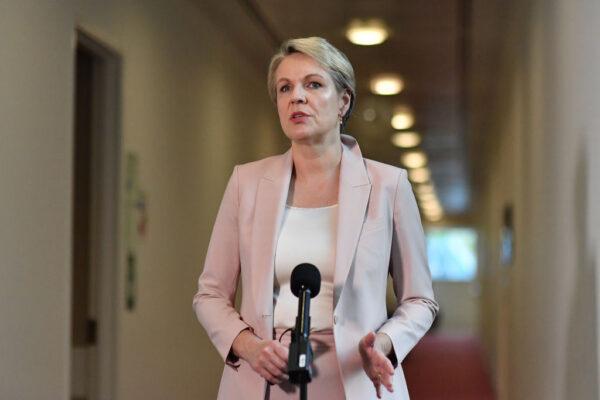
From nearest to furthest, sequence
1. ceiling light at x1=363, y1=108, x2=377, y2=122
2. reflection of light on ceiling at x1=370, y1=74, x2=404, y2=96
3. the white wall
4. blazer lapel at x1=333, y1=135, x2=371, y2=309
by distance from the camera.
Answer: blazer lapel at x1=333, y1=135, x2=371, y2=309, reflection of light on ceiling at x1=370, y1=74, x2=404, y2=96, ceiling light at x1=363, y1=108, x2=377, y2=122, the white wall

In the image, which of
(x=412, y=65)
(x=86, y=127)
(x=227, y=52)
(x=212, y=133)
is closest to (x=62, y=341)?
(x=86, y=127)

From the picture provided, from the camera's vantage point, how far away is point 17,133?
12.0ft

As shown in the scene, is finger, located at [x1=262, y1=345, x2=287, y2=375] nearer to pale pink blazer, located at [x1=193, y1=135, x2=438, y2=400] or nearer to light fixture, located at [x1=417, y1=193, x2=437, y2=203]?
pale pink blazer, located at [x1=193, y1=135, x2=438, y2=400]

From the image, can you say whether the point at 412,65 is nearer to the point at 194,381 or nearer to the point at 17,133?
the point at 194,381

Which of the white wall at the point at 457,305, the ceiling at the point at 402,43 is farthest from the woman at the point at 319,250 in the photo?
the white wall at the point at 457,305

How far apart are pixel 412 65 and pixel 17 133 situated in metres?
5.89

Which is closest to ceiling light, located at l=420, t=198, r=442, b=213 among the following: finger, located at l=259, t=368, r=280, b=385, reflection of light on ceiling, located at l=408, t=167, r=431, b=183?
reflection of light on ceiling, located at l=408, t=167, r=431, b=183

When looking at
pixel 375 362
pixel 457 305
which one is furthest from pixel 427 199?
pixel 375 362

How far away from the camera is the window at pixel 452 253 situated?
30.7 metres

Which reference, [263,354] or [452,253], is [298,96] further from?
[452,253]

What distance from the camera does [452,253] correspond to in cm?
3117

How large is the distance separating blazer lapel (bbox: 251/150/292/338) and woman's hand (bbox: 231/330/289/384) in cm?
5

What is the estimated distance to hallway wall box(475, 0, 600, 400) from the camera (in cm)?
297

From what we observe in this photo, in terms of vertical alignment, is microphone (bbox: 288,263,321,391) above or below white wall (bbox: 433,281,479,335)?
above
